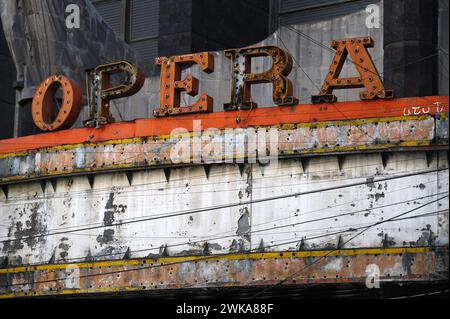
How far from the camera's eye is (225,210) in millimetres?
30844

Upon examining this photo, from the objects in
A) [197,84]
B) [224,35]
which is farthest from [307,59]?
[197,84]

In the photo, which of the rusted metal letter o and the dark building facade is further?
the dark building facade

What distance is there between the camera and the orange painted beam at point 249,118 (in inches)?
1169

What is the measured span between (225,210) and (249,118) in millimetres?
2337

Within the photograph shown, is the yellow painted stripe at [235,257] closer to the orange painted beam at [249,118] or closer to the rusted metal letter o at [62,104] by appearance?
the orange painted beam at [249,118]

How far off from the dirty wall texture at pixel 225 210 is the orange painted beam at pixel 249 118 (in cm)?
100

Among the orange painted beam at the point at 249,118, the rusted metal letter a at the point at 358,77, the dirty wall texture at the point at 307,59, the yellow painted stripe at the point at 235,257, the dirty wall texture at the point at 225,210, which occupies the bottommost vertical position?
the yellow painted stripe at the point at 235,257

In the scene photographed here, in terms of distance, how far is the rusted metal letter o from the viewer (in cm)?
3344

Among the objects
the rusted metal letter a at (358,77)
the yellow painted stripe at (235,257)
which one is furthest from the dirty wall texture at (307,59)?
the yellow painted stripe at (235,257)

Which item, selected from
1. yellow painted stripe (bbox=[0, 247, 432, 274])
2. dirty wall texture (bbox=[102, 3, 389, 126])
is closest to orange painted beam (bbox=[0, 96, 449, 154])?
yellow painted stripe (bbox=[0, 247, 432, 274])

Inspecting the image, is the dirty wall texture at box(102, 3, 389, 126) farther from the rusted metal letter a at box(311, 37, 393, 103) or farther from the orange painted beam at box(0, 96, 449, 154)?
the orange painted beam at box(0, 96, 449, 154)

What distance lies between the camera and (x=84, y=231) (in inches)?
1280

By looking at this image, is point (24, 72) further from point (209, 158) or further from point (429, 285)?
point (429, 285)
